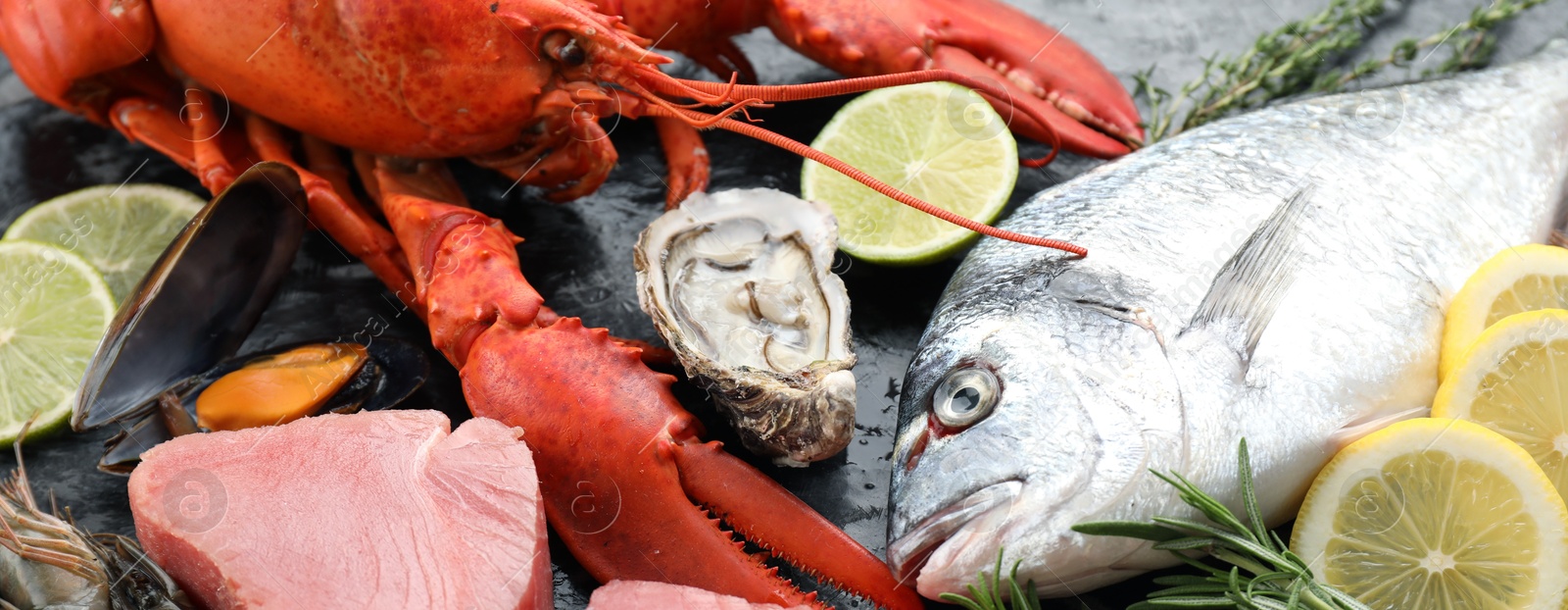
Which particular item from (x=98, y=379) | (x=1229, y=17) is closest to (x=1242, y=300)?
(x=1229, y=17)

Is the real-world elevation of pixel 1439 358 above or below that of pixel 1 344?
above

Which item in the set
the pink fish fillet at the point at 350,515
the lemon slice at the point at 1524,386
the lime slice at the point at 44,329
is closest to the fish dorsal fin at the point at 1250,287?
the lemon slice at the point at 1524,386

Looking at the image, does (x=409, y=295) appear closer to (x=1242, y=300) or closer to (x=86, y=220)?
(x=86, y=220)

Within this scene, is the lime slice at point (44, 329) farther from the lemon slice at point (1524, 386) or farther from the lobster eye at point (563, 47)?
the lemon slice at point (1524, 386)

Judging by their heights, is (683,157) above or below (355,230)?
above

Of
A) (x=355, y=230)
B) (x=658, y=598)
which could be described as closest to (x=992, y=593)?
(x=658, y=598)

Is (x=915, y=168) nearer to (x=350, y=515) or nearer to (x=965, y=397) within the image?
(x=965, y=397)
